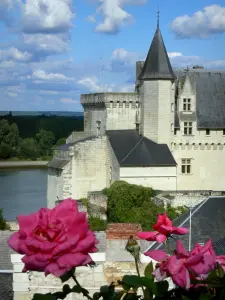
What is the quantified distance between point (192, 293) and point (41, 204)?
35.7 m

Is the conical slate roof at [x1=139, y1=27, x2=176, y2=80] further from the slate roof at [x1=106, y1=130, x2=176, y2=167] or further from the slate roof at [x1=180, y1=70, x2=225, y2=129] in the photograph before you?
the slate roof at [x1=106, y1=130, x2=176, y2=167]

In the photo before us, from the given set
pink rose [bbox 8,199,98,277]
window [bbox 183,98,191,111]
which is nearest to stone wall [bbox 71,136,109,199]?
window [bbox 183,98,191,111]

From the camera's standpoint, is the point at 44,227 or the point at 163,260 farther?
the point at 163,260

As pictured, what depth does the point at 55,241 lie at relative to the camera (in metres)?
1.65

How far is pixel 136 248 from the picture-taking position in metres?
1.94

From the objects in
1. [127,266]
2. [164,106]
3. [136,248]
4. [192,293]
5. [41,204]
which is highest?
[164,106]

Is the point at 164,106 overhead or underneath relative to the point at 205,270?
overhead

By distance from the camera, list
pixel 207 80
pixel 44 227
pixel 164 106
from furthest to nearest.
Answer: pixel 207 80 → pixel 164 106 → pixel 44 227

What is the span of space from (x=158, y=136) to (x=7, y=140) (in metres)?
56.7

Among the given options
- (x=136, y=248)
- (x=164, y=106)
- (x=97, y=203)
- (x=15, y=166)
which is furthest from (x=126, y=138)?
(x=15, y=166)

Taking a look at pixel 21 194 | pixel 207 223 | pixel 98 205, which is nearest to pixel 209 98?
pixel 98 205

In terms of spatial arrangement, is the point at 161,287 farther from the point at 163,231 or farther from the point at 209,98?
the point at 209,98

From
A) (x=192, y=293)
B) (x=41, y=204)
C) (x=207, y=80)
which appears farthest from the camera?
(x=41, y=204)

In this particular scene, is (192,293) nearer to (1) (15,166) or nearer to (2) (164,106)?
(2) (164,106)
